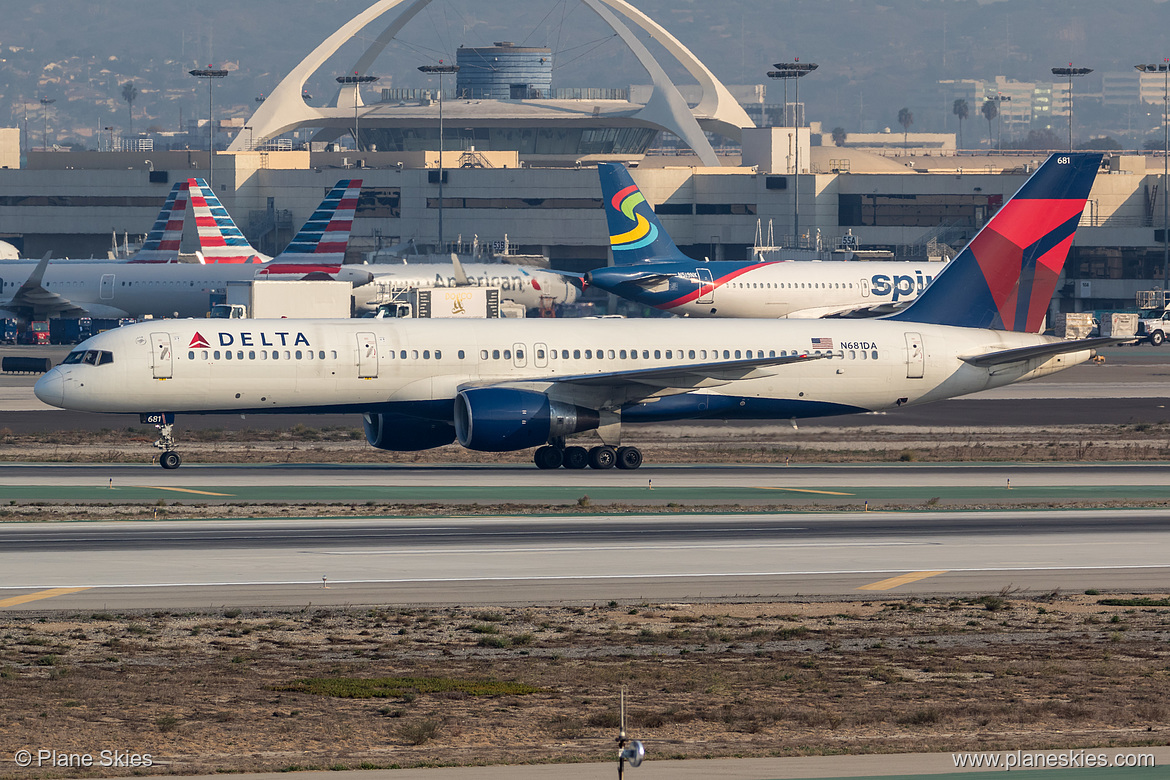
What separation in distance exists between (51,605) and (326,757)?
11185 millimetres

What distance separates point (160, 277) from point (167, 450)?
210 ft

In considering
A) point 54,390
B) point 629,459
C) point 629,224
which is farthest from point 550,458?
point 629,224

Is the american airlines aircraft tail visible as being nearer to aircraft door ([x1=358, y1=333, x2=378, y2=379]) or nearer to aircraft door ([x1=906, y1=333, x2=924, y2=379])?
aircraft door ([x1=358, y1=333, x2=378, y2=379])

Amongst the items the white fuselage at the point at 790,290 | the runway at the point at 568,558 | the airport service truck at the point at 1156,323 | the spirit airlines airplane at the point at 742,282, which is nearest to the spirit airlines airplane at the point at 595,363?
the runway at the point at 568,558

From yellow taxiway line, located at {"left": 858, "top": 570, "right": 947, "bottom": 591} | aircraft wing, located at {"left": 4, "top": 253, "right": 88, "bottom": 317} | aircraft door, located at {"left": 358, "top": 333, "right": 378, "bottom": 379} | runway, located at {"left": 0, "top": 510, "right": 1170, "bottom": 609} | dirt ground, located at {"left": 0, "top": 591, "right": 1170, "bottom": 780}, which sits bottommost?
dirt ground, located at {"left": 0, "top": 591, "right": 1170, "bottom": 780}

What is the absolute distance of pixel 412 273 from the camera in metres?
118

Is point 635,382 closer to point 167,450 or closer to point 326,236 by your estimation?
point 167,450

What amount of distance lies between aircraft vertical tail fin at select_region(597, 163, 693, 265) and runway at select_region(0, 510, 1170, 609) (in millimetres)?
57497

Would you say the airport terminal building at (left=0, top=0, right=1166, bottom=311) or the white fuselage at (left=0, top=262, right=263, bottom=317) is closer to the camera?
the white fuselage at (left=0, top=262, right=263, bottom=317)

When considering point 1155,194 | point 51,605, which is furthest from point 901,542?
point 1155,194

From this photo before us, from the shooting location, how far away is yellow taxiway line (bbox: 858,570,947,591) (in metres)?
30.0

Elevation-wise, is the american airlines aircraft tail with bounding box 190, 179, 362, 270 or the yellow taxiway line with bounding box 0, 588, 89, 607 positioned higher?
the american airlines aircraft tail with bounding box 190, 179, 362, 270

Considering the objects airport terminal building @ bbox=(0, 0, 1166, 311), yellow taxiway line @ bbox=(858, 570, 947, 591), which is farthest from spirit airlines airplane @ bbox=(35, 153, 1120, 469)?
airport terminal building @ bbox=(0, 0, 1166, 311)

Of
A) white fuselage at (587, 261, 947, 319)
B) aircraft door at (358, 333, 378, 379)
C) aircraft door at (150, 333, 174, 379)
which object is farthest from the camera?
white fuselage at (587, 261, 947, 319)
